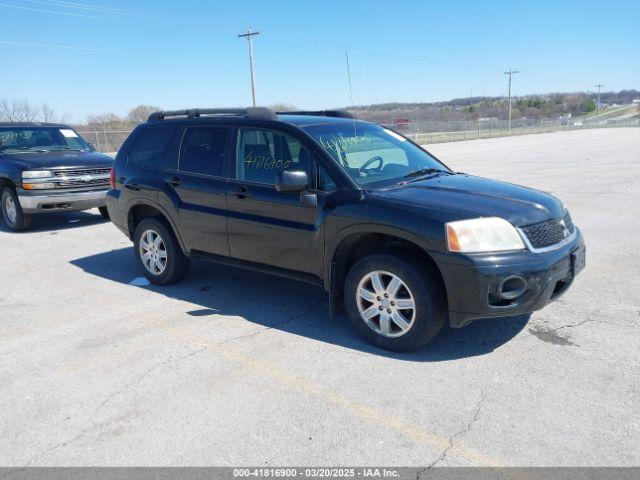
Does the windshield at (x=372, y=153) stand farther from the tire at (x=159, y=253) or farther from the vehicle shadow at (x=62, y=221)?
the vehicle shadow at (x=62, y=221)

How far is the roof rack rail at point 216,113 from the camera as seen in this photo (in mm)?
5145

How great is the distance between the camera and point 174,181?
5781 mm

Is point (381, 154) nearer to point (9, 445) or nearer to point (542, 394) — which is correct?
point (542, 394)

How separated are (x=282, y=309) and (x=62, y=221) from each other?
7399 millimetres

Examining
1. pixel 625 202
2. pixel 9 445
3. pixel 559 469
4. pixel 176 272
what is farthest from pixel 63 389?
pixel 625 202

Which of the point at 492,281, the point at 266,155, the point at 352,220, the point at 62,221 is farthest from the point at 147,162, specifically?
the point at 62,221

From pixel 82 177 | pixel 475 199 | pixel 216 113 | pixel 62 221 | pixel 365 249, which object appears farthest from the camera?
pixel 62 221

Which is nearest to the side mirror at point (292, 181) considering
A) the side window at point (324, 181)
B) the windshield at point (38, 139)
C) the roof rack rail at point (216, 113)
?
the side window at point (324, 181)

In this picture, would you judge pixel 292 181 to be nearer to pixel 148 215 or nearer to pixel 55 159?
pixel 148 215

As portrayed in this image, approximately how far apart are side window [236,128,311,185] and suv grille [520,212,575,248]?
1852 mm

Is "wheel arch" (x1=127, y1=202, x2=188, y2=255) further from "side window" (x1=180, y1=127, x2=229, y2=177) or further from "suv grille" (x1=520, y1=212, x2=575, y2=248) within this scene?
"suv grille" (x1=520, y1=212, x2=575, y2=248)

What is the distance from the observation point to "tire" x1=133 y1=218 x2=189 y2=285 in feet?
19.7

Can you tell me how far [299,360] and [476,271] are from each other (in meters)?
1.48

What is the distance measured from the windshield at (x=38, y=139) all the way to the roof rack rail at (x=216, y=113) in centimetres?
553
